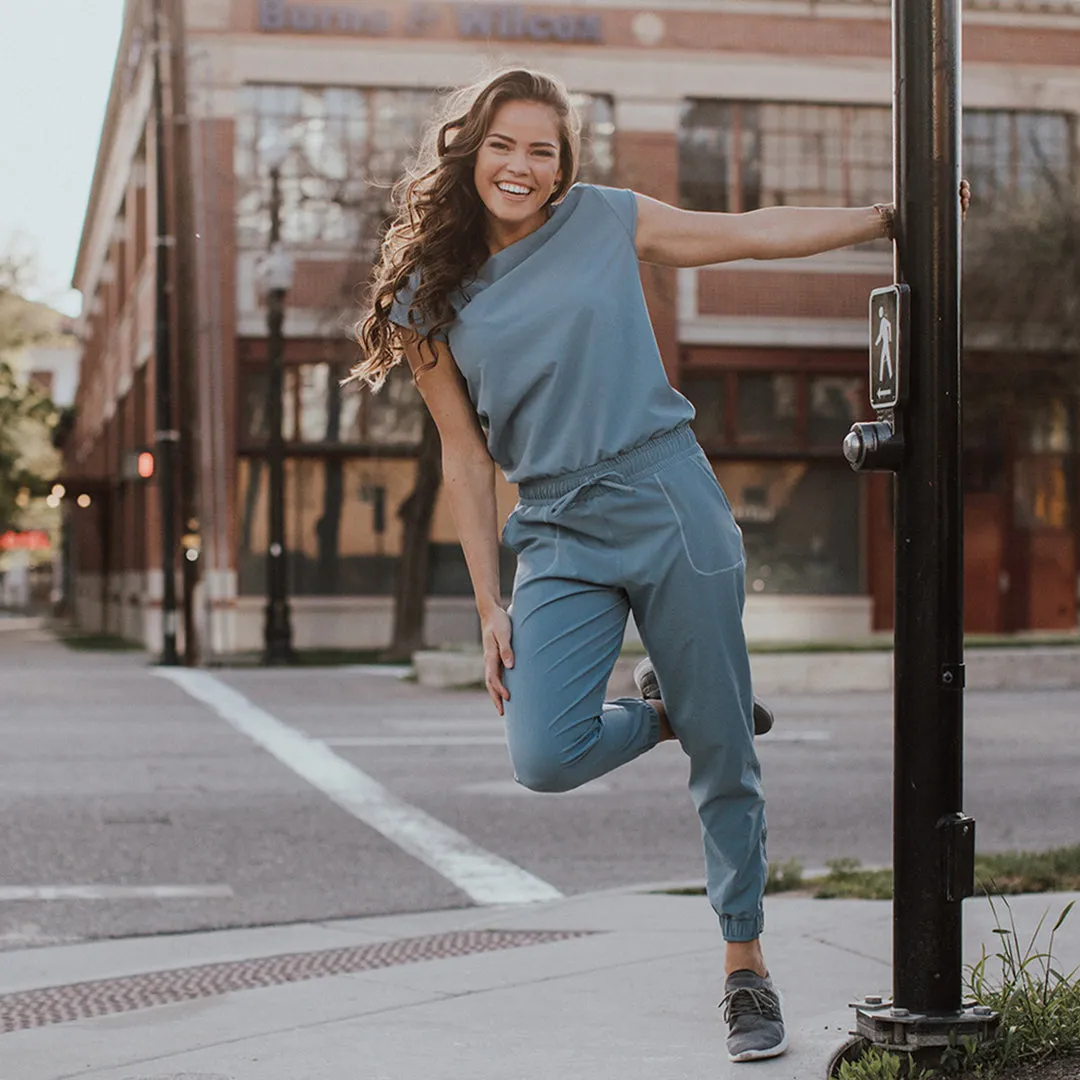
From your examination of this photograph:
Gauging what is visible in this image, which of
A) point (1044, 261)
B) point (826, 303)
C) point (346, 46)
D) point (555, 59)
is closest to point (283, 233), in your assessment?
point (346, 46)

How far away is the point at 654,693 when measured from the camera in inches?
165

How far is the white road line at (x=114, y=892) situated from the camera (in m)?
7.18

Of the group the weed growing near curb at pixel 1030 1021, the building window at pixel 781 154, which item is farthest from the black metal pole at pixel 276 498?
the weed growing near curb at pixel 1030 1021

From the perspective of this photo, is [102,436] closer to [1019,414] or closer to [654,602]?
[1019,414]

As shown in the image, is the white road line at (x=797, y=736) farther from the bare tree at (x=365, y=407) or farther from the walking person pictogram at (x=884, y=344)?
the walking person pictogram at (x=884, y=344)

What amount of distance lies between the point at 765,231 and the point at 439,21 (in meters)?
23.1

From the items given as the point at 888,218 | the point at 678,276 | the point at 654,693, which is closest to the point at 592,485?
the point at 654,693

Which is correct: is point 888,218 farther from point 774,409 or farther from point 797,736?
point 774,409

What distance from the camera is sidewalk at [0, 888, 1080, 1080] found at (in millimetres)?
4113

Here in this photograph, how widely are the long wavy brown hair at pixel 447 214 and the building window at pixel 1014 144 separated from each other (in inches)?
924

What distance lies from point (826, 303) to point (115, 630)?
17784mm

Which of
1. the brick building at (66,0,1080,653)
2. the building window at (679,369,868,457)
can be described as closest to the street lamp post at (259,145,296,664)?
the brick building at (66,0,1080,653)

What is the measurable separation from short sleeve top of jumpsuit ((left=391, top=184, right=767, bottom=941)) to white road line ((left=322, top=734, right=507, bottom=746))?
8.42 meters

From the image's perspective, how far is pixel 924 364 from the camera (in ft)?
12.6
